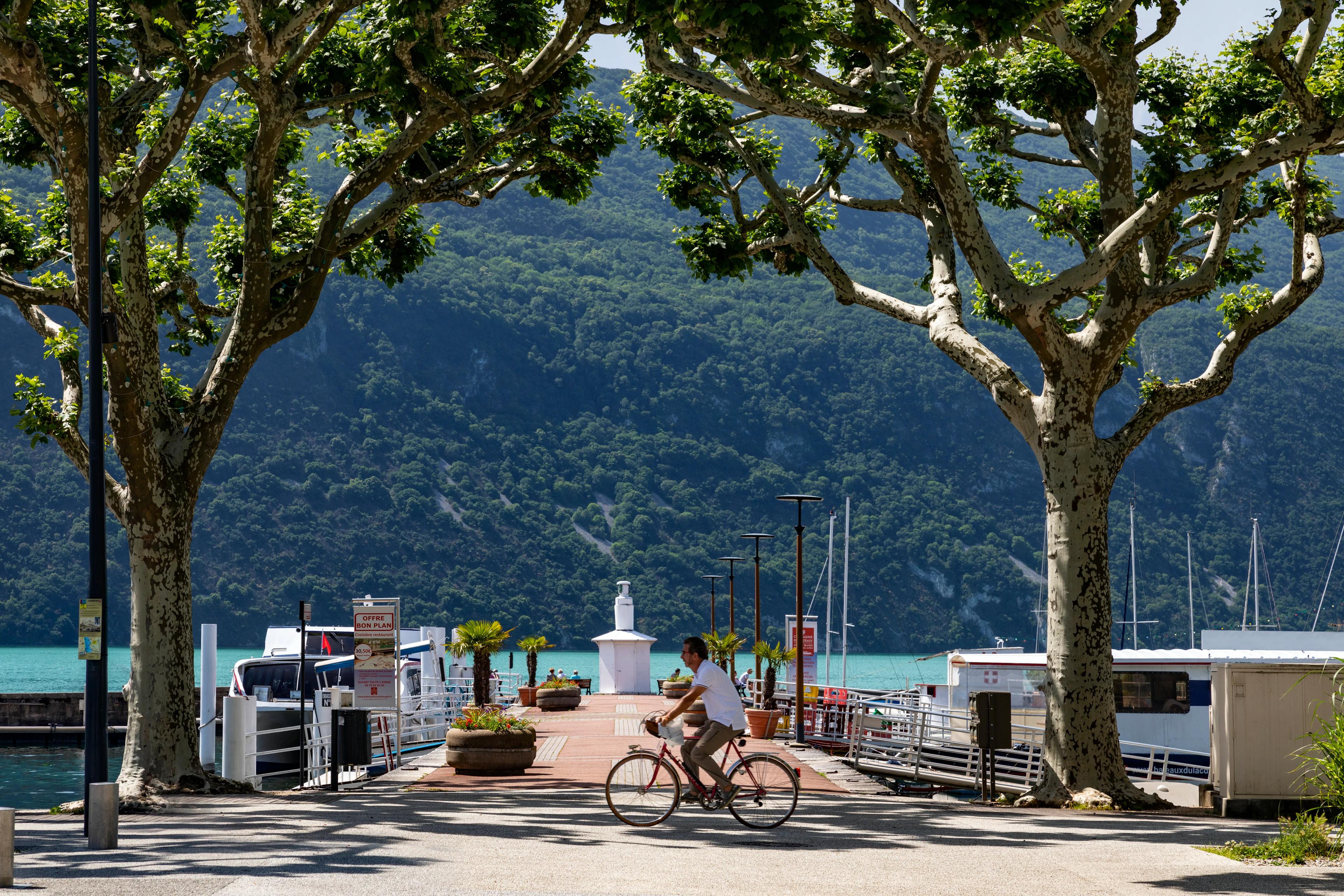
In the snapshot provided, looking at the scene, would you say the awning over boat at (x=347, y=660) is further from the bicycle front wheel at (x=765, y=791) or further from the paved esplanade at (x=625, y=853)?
the bicycle front wheel at (x=765, y=791)

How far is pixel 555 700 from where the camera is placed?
37.4 metres

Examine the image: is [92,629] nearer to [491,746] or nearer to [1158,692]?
[491,746]

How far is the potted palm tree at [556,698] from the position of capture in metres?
37.4

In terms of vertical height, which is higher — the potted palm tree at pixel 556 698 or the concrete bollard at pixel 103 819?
the concrete bollard at pixel 103 819

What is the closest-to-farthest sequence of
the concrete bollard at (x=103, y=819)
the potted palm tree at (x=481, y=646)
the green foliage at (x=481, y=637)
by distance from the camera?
the concrete bollard at (x=103, y=819), the potted palm tree at (x=481, y=646), the green foliage at (x=481, y=637)

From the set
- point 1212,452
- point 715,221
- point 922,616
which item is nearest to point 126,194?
point 715,221

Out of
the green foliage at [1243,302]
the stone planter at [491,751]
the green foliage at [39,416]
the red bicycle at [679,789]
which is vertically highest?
the green foliage at [1243,302]

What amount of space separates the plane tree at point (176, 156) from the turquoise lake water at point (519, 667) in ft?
174

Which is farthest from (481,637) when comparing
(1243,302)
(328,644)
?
(1243,302)

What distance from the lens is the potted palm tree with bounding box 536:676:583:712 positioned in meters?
37.4

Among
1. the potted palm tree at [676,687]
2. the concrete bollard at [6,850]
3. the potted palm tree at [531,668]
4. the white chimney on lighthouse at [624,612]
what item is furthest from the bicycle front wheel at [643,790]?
the white chimney on lighthouse at [624,612]

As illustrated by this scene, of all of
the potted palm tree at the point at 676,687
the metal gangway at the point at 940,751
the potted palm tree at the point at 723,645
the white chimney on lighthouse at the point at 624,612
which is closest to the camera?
the metal gangway at the point at 940,751

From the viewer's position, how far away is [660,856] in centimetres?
1068

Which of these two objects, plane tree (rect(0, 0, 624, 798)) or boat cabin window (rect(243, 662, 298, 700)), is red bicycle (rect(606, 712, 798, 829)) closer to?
plane tree (rect(0, 0, 624, 798))
